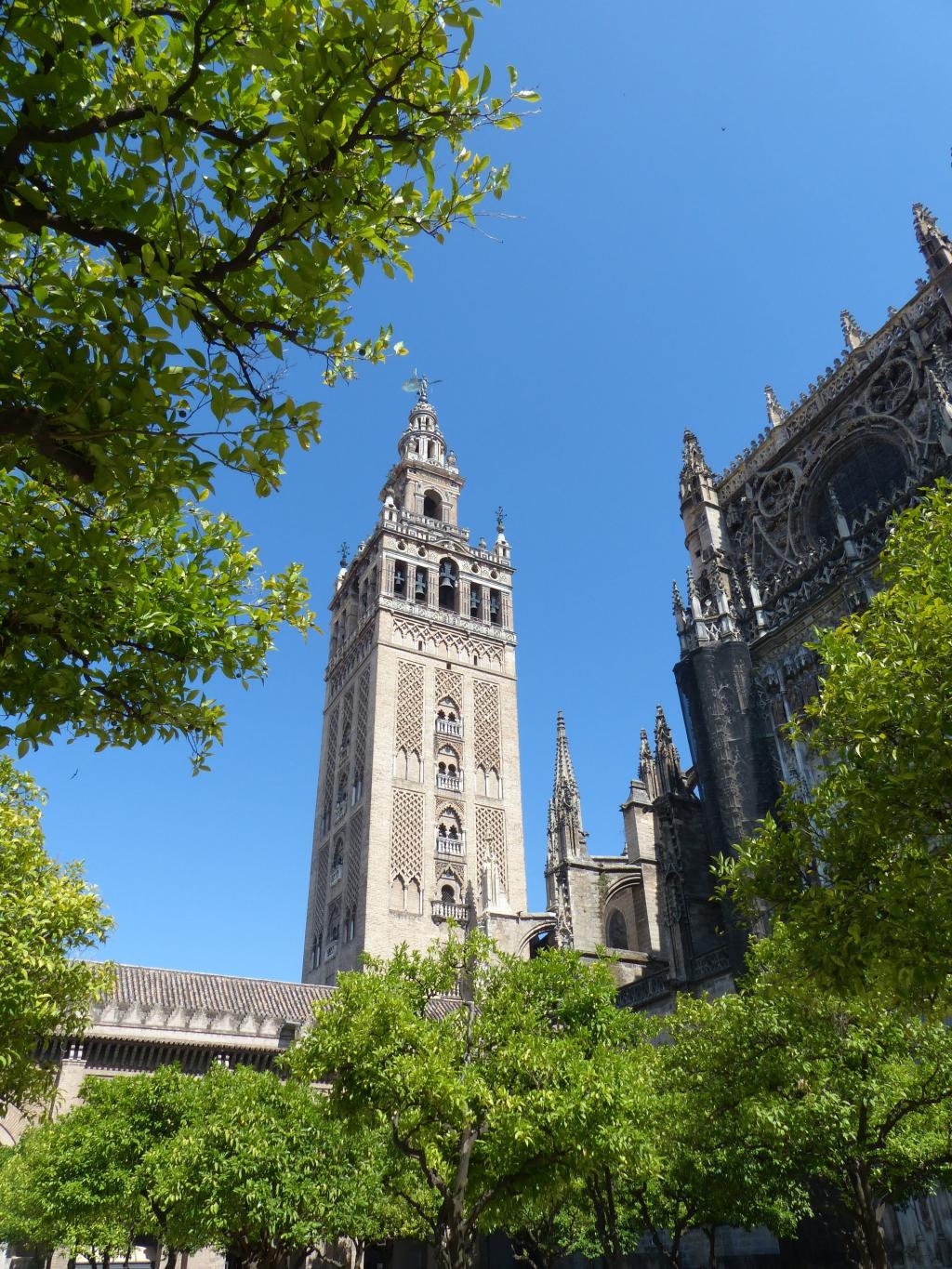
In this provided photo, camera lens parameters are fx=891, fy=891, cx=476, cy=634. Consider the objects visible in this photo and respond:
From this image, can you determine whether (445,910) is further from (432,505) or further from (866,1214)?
(866,1214)

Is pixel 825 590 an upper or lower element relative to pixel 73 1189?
upper

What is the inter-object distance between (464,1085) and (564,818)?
23.4 metres

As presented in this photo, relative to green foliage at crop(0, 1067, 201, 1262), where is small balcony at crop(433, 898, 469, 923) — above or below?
above

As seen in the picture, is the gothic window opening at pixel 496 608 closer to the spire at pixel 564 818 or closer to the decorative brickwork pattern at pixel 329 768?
the decorative brickwork pattern at pixel 329 768

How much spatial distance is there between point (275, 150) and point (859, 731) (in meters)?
6.58

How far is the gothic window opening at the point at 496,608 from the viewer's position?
50.4 metres

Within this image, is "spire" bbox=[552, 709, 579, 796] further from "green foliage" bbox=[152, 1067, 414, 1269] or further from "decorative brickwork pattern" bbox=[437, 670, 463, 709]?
"green foliage" bbox=[152, 1067, 414, 1269]

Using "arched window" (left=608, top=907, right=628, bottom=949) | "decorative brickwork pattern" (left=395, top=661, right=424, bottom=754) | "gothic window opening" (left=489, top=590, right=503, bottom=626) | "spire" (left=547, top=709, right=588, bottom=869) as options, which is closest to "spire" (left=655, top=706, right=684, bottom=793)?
"spire" (left=547, top=709, right=588, bottom=869)

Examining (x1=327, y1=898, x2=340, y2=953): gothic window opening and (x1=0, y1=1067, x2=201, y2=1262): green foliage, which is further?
(x1=327, y1=898, x2=340, y2=953): gothic window opening

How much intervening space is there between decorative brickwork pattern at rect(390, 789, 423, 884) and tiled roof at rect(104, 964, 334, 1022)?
700cm

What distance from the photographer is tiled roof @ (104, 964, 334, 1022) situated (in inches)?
1200

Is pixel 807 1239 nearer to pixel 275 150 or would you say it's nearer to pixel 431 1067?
pixel 431 1067

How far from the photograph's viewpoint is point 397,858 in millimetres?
40250

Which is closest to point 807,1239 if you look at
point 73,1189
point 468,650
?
point 73,1189
